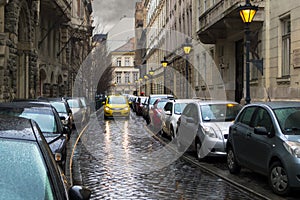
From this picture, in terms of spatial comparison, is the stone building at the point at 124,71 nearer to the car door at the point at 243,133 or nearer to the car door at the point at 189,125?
the car door at the point at 189,125

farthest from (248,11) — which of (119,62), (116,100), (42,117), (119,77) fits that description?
(119,62)

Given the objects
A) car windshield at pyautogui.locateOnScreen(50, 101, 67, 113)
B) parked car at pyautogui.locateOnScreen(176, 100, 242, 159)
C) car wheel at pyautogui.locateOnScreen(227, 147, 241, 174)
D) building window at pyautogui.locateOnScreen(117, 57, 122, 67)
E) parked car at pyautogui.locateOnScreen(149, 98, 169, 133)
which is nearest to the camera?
car wheel at pyautogui.locateOnScreen(227, 147, 241, 174)

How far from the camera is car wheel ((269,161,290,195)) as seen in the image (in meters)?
7.51

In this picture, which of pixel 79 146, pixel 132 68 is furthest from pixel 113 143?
pixel 132 68

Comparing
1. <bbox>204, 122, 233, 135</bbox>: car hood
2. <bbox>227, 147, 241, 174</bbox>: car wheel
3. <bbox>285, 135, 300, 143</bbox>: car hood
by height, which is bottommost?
<bbox>227, 147, 241, 174</bbox>: car wheel

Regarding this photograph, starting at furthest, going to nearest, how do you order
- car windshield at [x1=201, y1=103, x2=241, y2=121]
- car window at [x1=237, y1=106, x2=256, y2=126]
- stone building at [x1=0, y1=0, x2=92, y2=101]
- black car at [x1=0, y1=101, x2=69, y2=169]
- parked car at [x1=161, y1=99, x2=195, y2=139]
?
stone building at [x1=0, y1=0, x2=92, y2=101] < parked car at [x1=161, y1=99, x2=195, y2=139] < car windshield at [x1=201, y1=103, x2=241, y2=121] < car window at [x1=237, y1=106, x2=256, y2=126] < black car at [x1=0, y1=101, x2=69, y2=169]

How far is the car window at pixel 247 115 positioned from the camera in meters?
9.41

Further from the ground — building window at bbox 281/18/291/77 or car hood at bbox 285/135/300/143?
building window at bbox 281/18/291/77

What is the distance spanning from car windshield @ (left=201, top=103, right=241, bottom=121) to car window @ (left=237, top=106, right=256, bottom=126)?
235cm

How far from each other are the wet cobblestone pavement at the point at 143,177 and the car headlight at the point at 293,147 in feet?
3.30

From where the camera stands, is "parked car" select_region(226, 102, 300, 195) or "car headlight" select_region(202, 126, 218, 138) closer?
"parked car" select_region(226, 102, 300, 195)

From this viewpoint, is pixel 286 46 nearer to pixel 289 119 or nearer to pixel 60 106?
pixel 60 106

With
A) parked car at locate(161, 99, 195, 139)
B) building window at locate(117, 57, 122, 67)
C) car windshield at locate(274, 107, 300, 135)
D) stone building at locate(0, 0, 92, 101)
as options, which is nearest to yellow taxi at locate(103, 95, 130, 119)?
stone building at locate(0, 0, 92, 101)

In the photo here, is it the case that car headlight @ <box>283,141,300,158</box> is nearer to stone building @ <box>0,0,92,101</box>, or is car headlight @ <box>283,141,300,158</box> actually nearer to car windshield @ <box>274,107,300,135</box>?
car windshield @ <box>274,107,300,135</box>
